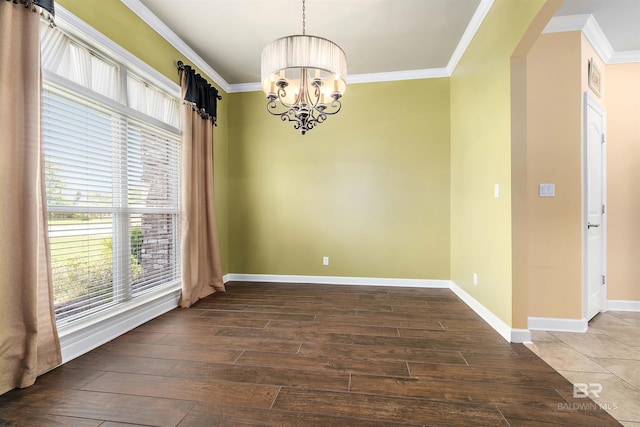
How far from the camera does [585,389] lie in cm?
161

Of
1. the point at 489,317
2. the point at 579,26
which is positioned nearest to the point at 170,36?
the point at 579,26

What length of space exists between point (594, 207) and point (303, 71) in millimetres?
3110

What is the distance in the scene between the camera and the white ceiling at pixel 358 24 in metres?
2.50

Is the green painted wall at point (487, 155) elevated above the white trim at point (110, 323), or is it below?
above

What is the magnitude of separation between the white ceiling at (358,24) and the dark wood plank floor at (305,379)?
116 inches

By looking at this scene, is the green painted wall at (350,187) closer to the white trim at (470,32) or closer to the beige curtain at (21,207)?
the white trim at (470,32)

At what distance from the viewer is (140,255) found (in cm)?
265

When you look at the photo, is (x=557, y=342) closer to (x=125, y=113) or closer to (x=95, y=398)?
(x=95, y=398)

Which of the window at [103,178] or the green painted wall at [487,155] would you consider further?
the green painted wall at [487,155]

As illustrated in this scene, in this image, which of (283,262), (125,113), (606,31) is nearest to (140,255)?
(125,113)

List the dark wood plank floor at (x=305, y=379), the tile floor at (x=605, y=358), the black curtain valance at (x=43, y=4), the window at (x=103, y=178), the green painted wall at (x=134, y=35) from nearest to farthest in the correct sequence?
1. the dark wood plank floor at (x=305, y=379)
2. the tile floor at (x=605, y=358)
3. the black curtain valance at (x=43, y=4)
4. the window at (x=103, y=178)
5. the green painted wall at (x=134, y=35)

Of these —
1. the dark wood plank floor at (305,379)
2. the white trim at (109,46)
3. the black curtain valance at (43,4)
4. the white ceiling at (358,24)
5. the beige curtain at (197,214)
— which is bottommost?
the dark wood plank floor at (305,379)

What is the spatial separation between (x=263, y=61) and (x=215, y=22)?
115cm

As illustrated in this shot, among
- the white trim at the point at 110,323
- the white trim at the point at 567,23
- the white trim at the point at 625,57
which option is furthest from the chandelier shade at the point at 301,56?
the white trim at the point at 625,57
